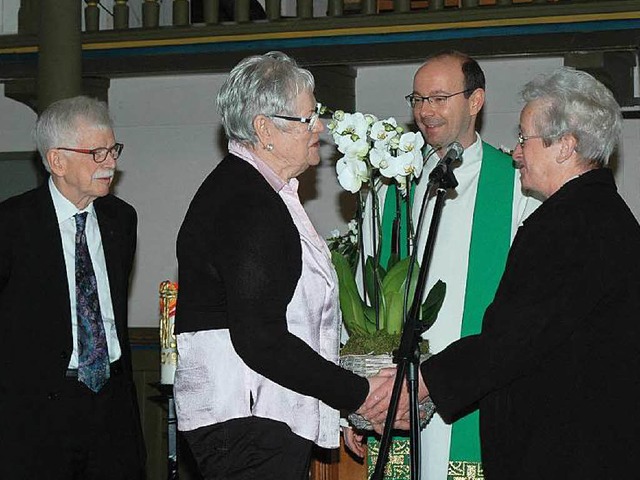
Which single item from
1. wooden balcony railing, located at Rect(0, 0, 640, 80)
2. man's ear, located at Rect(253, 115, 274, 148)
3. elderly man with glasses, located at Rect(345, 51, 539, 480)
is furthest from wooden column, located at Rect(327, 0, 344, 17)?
man's ear, located at Rect(253, 115, 274, 148)

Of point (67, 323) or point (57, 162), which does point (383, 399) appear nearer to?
point (67, 323)

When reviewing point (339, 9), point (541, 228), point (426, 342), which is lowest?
point (426, 342)

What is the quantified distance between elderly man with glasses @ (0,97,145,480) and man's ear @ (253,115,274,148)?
0.89 metres

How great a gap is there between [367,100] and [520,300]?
15.7 feet

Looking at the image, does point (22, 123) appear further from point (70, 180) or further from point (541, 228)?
point (541, 228)

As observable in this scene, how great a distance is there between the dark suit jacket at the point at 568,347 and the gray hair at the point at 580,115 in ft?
0.30

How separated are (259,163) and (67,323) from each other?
109cm

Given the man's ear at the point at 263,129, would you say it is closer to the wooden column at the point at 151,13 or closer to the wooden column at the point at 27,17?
the wooden column at the point at 151,13

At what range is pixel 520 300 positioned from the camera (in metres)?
3.38

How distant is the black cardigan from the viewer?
3.25 meters

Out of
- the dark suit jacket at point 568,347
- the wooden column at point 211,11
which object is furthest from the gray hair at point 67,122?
the wooden column at point 211,11

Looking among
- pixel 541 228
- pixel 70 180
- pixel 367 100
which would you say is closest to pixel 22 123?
pixel 367 100

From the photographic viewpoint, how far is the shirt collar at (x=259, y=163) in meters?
3.45

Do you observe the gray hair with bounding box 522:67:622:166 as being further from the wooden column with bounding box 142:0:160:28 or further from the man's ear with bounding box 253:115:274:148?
the wooden column with bounding box 142:0:160:28
